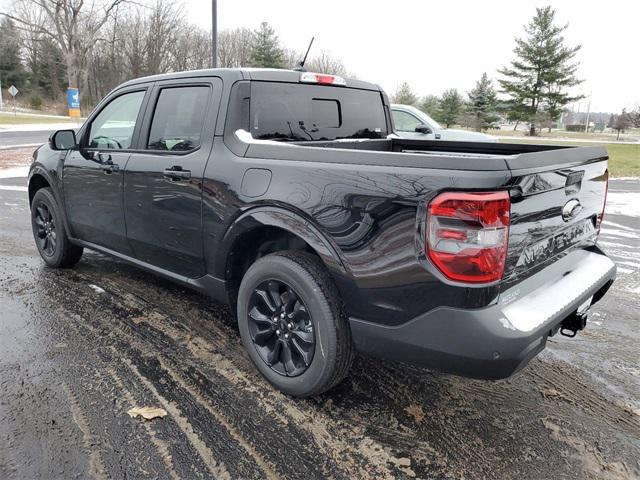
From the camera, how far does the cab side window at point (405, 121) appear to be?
33.7 ft

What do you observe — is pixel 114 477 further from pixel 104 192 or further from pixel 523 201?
pixel 104 192

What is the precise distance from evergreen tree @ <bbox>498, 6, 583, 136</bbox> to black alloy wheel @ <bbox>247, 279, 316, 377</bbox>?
5257 cm

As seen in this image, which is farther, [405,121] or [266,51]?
[266,51]

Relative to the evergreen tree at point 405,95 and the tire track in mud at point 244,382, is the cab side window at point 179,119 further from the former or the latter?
the evergreen tree at point 405,95

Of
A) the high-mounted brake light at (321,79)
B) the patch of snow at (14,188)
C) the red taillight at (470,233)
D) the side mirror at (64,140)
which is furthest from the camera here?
the patch of snow at (14,188)

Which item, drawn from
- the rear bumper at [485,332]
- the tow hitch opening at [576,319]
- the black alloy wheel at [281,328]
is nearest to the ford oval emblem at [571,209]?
the rear bumper at [485,332]

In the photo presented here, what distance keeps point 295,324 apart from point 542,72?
55599 mm

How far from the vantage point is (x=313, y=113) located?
11.7ft

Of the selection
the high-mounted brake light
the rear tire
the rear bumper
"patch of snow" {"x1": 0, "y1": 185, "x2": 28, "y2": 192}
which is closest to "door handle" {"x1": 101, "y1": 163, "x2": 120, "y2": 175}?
the rear tire

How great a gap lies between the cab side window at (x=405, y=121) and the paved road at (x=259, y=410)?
6951mm

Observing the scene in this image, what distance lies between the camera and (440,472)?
227 cm

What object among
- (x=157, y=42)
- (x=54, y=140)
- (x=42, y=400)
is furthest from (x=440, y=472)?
(x=157, y=42)

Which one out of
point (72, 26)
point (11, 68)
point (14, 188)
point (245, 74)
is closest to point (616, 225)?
point (245, 74)

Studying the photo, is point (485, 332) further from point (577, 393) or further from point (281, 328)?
point (577, 393)
